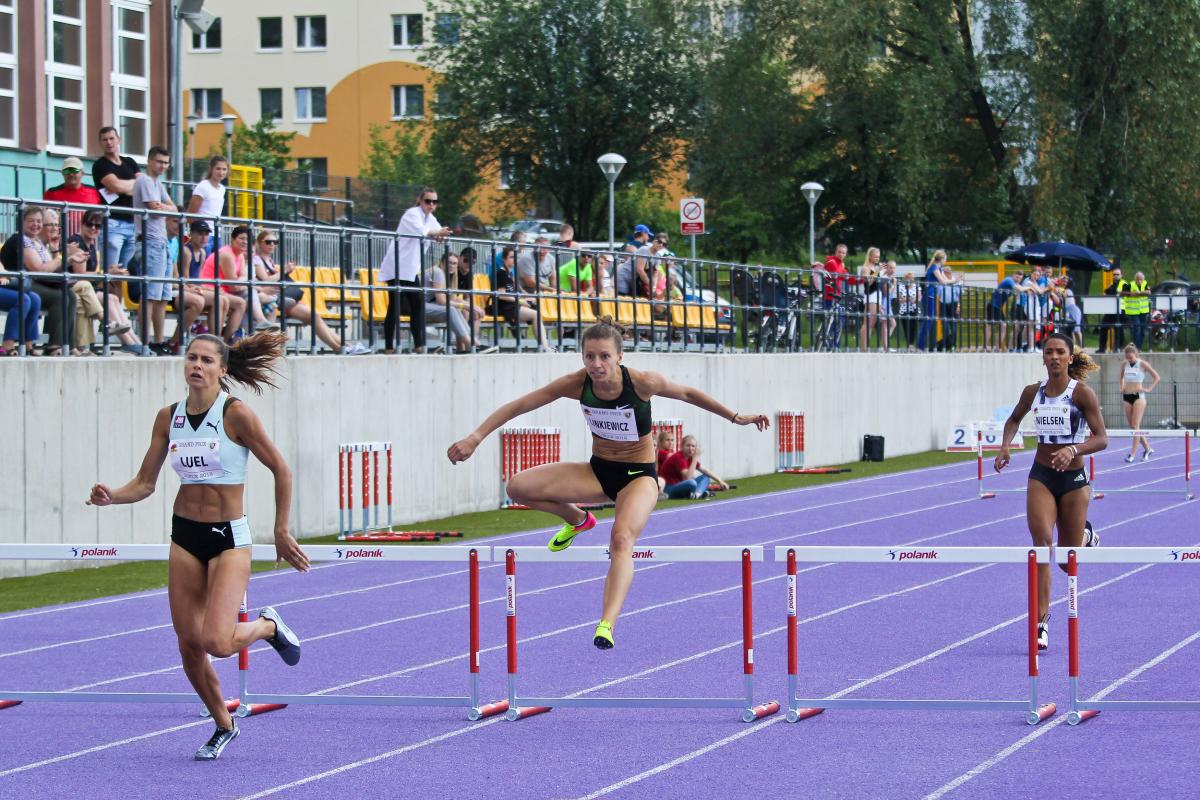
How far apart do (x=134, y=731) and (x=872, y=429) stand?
2636 cm

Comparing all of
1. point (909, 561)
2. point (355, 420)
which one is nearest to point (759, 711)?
point (909, 561)

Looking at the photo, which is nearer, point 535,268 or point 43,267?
point 43,267

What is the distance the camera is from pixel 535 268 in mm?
24641

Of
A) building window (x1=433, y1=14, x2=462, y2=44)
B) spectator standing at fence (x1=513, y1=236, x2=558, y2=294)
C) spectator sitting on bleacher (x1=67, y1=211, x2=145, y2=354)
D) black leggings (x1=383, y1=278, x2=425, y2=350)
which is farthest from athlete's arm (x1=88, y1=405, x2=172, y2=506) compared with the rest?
building window (x1=433, y1=14, x2=462, y2=44)

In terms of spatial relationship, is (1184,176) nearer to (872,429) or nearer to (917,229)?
(917,229)

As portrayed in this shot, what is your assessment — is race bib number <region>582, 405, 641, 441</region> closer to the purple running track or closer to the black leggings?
the purple running track

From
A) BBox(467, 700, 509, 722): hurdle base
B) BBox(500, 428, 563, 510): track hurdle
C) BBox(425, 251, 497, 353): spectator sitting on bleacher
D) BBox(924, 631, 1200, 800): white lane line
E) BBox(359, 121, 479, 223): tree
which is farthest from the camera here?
BBox(359, 121, 479, 223): tree

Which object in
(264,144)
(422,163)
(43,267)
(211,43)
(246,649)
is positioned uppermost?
(211,43)

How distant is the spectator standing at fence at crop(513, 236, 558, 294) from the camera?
24.4 metres

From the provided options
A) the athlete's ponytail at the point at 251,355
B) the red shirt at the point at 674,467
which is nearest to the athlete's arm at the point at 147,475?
the athlete's ponytail at the point at 251,355

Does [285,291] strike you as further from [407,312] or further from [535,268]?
[535,268]

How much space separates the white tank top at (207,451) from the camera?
344 inches

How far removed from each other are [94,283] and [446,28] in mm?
47802

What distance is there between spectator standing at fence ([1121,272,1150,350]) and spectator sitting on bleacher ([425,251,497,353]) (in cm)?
2653
